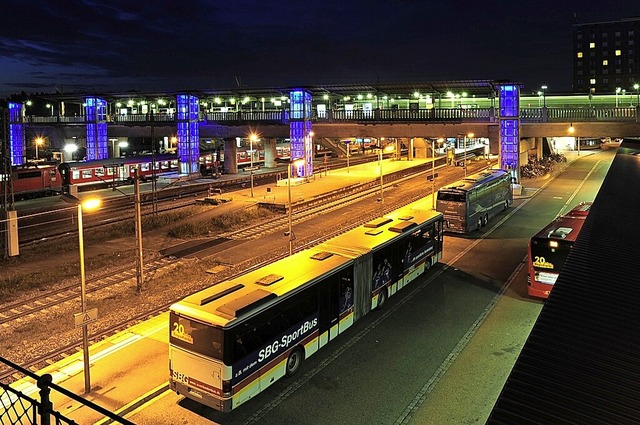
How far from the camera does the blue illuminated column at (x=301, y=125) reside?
59.4 m

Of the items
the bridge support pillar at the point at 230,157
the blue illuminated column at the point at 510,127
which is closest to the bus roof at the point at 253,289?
the blue illuminated column at the point at 510,127

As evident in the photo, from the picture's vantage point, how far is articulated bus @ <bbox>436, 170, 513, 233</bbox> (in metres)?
31.1

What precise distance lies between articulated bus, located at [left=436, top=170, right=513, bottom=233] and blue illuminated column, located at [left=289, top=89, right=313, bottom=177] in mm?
26432

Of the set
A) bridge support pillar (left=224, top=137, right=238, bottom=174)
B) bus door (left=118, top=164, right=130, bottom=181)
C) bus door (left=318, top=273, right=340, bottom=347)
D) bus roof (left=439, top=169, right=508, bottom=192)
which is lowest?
bus door (left=318, top=273, right=340, bottom=347)

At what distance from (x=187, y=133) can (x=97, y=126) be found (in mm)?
18856

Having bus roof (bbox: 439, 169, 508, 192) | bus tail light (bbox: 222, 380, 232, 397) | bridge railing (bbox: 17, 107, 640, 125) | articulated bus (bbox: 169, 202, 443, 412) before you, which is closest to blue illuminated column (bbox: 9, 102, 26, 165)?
bridge railing (bbox: 17, 107, 640, 125)

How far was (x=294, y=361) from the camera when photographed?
47.1 ft

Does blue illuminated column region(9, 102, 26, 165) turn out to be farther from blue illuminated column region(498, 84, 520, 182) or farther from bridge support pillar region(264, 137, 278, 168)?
blue illuminated column region(498, 84, 520, 182)

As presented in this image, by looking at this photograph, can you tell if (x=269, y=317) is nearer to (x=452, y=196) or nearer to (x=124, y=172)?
Result: (x=452, y=196)

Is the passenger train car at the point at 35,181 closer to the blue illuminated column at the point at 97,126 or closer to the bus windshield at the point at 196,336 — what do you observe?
the blue illuminated column at the point at 97,126

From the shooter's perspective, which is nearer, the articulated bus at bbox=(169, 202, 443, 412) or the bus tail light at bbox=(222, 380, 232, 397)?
the bus tail light at bbox=(222, 380, 232, 397)

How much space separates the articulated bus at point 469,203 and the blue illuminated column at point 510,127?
12.4 m

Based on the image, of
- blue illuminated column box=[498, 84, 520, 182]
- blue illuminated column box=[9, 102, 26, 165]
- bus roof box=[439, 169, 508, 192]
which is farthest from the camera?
blue illuminated column box=[9, 102, 26, 165]

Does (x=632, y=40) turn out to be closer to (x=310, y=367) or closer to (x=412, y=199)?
(x=412, y=199)
